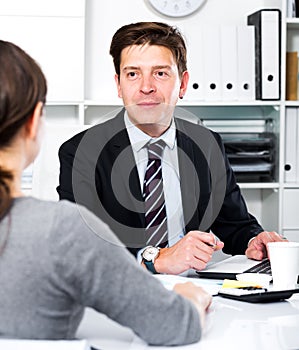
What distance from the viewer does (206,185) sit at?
2143 millimetres

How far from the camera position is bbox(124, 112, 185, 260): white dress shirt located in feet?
6.45

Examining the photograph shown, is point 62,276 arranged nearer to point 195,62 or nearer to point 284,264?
→ point 284,264

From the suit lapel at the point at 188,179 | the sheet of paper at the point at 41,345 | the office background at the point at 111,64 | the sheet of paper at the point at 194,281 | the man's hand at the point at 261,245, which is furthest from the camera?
the office background at the point at 111,64

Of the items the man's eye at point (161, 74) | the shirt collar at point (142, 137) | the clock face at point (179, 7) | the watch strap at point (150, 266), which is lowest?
the watch strap at point (150, 266)

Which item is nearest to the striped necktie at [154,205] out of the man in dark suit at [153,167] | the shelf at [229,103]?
the man in dark suit at [153,167]

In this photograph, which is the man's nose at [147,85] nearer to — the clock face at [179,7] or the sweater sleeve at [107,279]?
the sweater sleeve at [107,279]

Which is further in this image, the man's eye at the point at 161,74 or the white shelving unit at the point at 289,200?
the white shelving unit at the point at 289,200

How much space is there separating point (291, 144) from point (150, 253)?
177 cm

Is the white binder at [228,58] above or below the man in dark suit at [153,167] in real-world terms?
above

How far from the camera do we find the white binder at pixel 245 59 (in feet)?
10.7

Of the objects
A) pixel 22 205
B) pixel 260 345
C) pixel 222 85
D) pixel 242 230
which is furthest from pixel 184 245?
pixel 222 85

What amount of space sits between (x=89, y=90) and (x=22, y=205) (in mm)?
2520

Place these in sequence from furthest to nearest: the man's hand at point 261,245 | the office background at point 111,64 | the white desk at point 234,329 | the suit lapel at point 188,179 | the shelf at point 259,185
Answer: the shelf at point 259,185 → the office background at point 111,64 → the suit lapel at point 188,179 → the man's hand at point 261,245 → the white desk at point 234,329

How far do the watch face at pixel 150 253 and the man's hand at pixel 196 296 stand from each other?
55 centimetres
